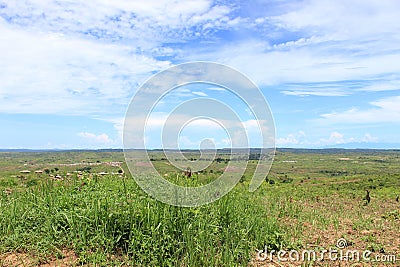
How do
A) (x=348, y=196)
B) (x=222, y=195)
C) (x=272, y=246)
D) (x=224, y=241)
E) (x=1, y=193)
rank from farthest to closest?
(x=348, y=196), (x=1, y=193), (x=222, y=195), (x=272, y=246), (x=224, y=241)

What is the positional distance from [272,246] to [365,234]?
81.8 inches

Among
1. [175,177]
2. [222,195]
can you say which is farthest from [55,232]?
[222,195]

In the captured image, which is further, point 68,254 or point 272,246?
point 272,246

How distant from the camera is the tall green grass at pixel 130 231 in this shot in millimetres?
4852

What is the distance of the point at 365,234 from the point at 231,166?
2857 mm

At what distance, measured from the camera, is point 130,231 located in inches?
196

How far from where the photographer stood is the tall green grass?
485cm

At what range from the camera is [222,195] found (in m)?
6.38

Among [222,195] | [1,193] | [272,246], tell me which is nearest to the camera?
[272,246]

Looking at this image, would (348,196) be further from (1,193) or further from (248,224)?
(1,193)

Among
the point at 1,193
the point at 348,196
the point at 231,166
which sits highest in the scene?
the point at 231,166

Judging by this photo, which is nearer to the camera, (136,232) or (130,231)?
(136,232)

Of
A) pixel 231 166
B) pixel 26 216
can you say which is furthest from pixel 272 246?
pixel 26 216

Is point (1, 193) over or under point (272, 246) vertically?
over
